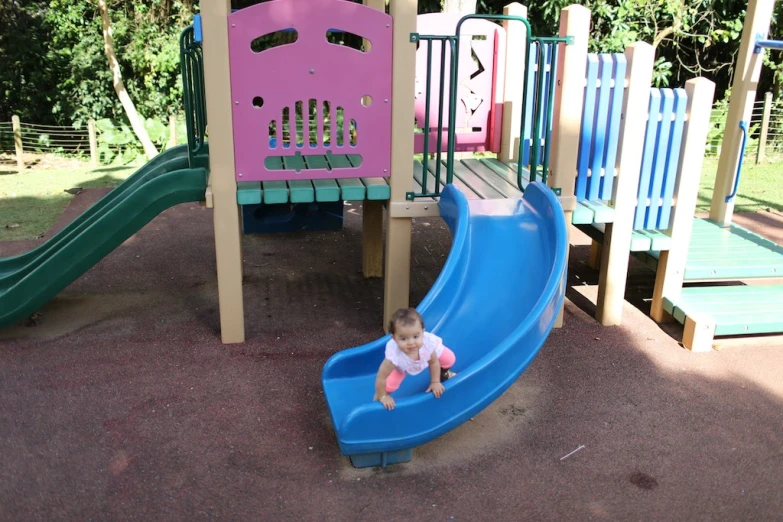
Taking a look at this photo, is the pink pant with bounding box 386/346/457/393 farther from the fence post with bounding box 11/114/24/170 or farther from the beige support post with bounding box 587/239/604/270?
the fence post with bounding box 11/114/24/170

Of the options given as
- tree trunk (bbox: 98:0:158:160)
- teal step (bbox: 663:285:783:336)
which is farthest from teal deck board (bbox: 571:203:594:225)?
tree trunk (bbox: 98:0:158:160)

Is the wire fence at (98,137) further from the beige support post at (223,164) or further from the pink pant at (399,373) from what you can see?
the pink pant at (399,373)

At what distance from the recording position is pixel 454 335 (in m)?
4.06

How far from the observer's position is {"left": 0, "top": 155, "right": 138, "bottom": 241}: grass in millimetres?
7984

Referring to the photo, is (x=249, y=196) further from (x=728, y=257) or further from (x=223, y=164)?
(x=728, y=257)

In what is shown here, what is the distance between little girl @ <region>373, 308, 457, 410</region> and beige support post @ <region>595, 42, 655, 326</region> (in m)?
2.21

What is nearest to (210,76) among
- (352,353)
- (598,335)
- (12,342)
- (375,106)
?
(375,106)

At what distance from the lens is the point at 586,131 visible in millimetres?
5000

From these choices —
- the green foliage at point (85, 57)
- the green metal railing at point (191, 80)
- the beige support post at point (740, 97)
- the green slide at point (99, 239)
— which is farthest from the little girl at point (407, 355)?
the green foliage at point (85, 57)

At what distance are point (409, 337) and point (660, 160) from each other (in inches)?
108

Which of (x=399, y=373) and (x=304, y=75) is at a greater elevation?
(x=304, y=75)

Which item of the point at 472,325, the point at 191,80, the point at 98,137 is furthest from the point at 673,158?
the point at 98,137

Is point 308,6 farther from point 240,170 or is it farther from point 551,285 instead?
point 551,285

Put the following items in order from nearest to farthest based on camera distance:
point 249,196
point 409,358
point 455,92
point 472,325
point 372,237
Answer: point 409,358, point 472,325, point 249,196, point 455,92, point 372,237
